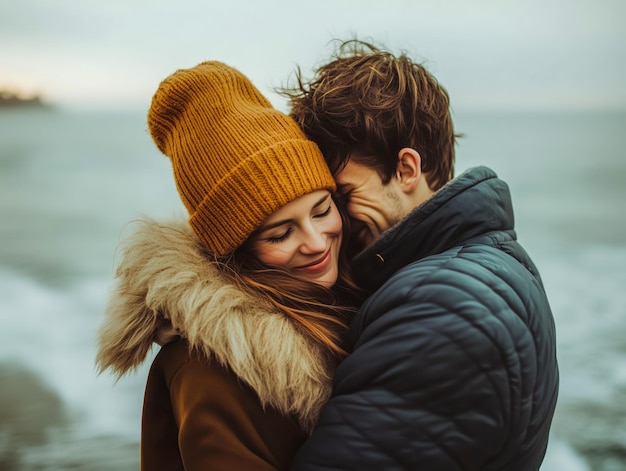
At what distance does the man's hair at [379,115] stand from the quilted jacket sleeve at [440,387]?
419mm

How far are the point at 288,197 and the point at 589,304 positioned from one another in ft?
10.2

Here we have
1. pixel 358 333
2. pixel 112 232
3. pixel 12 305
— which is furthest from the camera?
pixel 112 232

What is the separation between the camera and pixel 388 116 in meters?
1.18

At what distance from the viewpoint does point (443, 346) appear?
2.67 ft

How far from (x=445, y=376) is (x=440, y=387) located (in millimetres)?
18

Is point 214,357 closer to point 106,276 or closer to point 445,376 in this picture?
point 445,376

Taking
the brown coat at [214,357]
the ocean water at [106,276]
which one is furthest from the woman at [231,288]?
the ocean water at [106,276]

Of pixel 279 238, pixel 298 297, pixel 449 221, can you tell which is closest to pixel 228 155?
pixel 279 238

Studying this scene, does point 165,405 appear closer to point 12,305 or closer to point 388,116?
point 388,116

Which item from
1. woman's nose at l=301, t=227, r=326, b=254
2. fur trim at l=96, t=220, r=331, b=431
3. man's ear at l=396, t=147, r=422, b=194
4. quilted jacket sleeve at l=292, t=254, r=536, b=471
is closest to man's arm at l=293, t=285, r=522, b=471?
quilted jacket sleeve at l=292, t=254, r=536, b=471

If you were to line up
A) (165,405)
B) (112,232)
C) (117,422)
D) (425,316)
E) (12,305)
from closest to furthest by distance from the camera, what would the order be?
1. (425,316)
2. (165,405)
3. (117,422)
4. (12,305)
5. (112,232)

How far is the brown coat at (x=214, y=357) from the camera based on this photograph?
0.92 m

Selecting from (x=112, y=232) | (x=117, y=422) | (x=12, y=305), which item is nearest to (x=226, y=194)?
(x=117, y=422)

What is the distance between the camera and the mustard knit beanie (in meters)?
1.05
